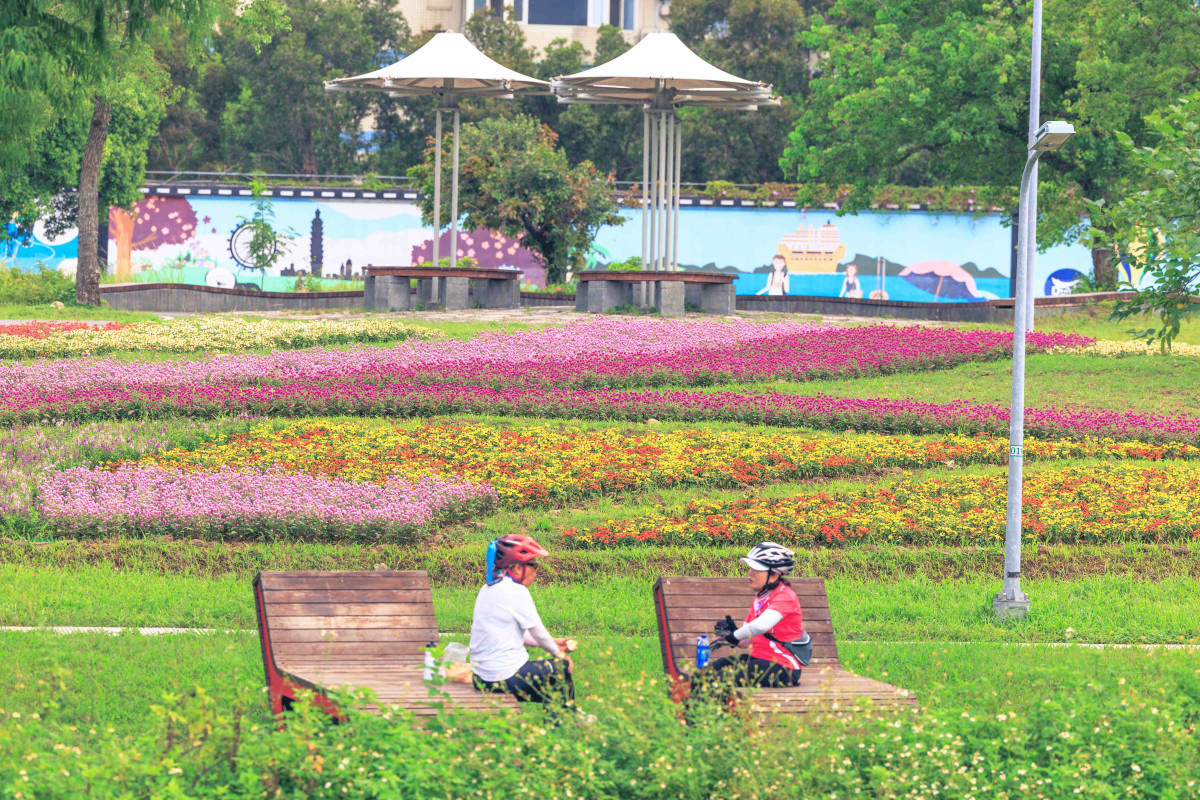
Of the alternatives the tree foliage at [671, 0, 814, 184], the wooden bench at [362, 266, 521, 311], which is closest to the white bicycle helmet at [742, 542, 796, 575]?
the wooden bench at [362, 266, 521, 311]

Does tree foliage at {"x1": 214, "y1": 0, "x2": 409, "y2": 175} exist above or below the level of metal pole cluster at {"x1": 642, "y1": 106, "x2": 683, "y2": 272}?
above

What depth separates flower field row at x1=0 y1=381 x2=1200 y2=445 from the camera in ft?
51.6

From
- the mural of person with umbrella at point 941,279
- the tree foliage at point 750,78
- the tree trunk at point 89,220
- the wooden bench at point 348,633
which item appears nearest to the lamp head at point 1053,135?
the wooden bench at point 348,633

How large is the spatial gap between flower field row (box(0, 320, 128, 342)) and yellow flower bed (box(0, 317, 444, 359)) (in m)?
0.25

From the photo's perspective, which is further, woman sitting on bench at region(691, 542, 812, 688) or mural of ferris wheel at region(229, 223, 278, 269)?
mural of ferris wheel at region(229, 223, 278, 269)

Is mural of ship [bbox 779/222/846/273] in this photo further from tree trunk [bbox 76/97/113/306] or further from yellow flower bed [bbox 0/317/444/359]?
yellow flower bed [bbox 0/317/444/359]

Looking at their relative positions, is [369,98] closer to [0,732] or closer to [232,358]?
[232,358]

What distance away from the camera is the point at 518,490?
12695 millimetres

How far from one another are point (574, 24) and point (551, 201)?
23009 millimetres

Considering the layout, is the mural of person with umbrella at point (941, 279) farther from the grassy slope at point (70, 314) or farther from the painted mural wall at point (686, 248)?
the grassy slope at point (70, 314)

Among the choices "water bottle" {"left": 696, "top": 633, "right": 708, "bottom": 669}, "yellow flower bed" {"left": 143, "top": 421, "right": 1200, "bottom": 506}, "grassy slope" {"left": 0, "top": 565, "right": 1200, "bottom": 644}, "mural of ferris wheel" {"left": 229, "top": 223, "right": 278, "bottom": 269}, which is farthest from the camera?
"mural of ferris wheel" {"left": 229, "top": 223, "right": 278, "bottom": 269}

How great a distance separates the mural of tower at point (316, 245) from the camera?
1628 inches

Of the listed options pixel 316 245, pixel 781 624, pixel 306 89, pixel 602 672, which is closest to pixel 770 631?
pixel 781 624

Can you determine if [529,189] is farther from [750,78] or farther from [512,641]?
[512,641]
